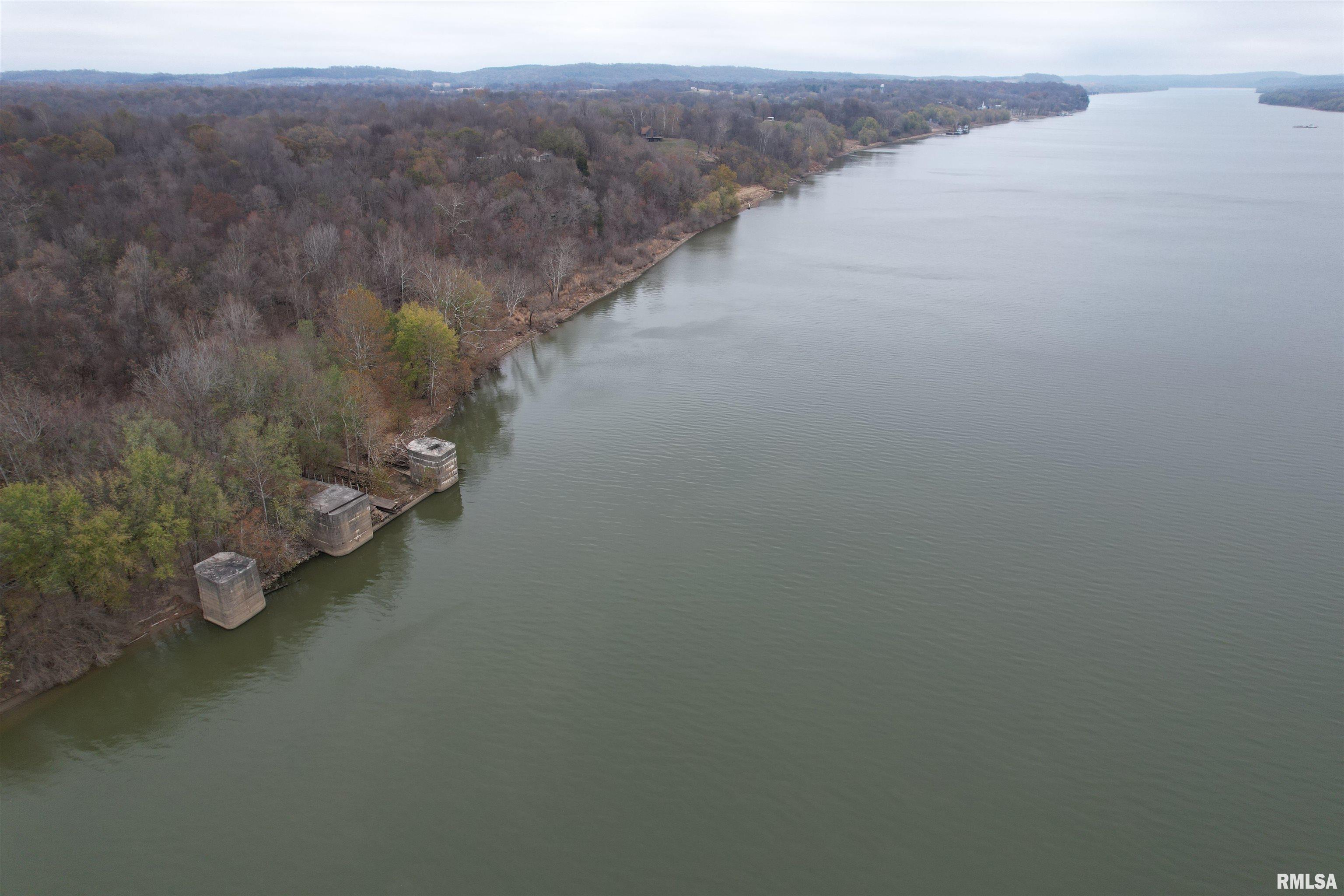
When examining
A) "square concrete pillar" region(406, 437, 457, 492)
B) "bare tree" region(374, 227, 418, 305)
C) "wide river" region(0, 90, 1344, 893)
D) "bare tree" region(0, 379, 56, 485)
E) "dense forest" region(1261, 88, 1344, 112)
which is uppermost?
"dense forest" region(1261, 88, 1344, 112)

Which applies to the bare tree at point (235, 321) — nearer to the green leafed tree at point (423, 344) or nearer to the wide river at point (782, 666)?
the green leafed tree at point (423, 344)

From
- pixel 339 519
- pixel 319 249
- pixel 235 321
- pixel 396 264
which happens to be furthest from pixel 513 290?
Answer: pixel 339 519

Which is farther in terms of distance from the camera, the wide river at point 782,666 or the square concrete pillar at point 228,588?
the square concrete pillar at point 228,588

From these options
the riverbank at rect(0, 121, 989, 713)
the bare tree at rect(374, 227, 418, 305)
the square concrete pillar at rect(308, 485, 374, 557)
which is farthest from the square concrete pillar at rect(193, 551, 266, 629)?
the bare tree at rect(374, 227, 418, 305)

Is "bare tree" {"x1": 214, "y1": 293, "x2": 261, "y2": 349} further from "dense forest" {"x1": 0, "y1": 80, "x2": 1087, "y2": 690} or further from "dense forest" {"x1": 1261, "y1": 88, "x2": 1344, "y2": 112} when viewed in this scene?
"dense forest" {"x1": 1261, "y1": 88, "x2": 1344, "y2": 112}

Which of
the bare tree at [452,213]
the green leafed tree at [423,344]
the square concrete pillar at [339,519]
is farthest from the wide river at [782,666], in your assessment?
the bare tree at [452,213]

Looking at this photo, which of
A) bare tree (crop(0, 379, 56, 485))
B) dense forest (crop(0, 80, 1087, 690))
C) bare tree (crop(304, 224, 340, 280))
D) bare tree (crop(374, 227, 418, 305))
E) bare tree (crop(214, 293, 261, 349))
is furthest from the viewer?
bare tree (crop(374, 227, 418, 305))

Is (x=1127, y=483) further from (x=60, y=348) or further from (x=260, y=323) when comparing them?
(x=60, y=348)
